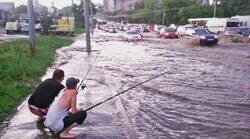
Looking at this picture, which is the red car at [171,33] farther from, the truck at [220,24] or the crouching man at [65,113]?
the crouching man at [65,113]

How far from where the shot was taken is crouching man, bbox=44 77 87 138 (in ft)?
29.2

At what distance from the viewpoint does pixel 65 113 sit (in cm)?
905

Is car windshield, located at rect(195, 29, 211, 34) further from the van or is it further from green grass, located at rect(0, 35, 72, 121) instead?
the van

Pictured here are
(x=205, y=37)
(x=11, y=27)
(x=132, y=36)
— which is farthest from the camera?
(x=11, y=27)

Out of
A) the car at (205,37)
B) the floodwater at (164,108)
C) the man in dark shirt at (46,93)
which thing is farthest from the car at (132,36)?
the man in dark shirt at (46,93)

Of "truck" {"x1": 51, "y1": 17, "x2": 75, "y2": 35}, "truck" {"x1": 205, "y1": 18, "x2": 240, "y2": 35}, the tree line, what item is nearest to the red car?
"truck" {"x1": 205, "y1": 18, "x2": 240, "y2": 35}

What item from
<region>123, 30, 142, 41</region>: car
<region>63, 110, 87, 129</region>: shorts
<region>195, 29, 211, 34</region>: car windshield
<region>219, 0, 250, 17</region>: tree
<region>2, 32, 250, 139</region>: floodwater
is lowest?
<region>123, 30, 142, 41</region>: car

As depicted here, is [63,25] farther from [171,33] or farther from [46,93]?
[46,93]

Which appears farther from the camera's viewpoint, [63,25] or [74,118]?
[63,25]

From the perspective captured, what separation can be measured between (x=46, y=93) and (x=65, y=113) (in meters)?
1.06

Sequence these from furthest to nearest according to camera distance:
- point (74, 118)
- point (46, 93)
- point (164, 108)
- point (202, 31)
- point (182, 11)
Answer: point (182, 11) → point (202, 31) → point (164, 108) → point (46, 93) → point (74, 118)

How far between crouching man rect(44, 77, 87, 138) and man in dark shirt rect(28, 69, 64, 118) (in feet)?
2.34

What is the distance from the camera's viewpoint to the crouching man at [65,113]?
29.2ft

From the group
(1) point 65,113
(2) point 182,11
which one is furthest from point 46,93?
(2) point 182,11
